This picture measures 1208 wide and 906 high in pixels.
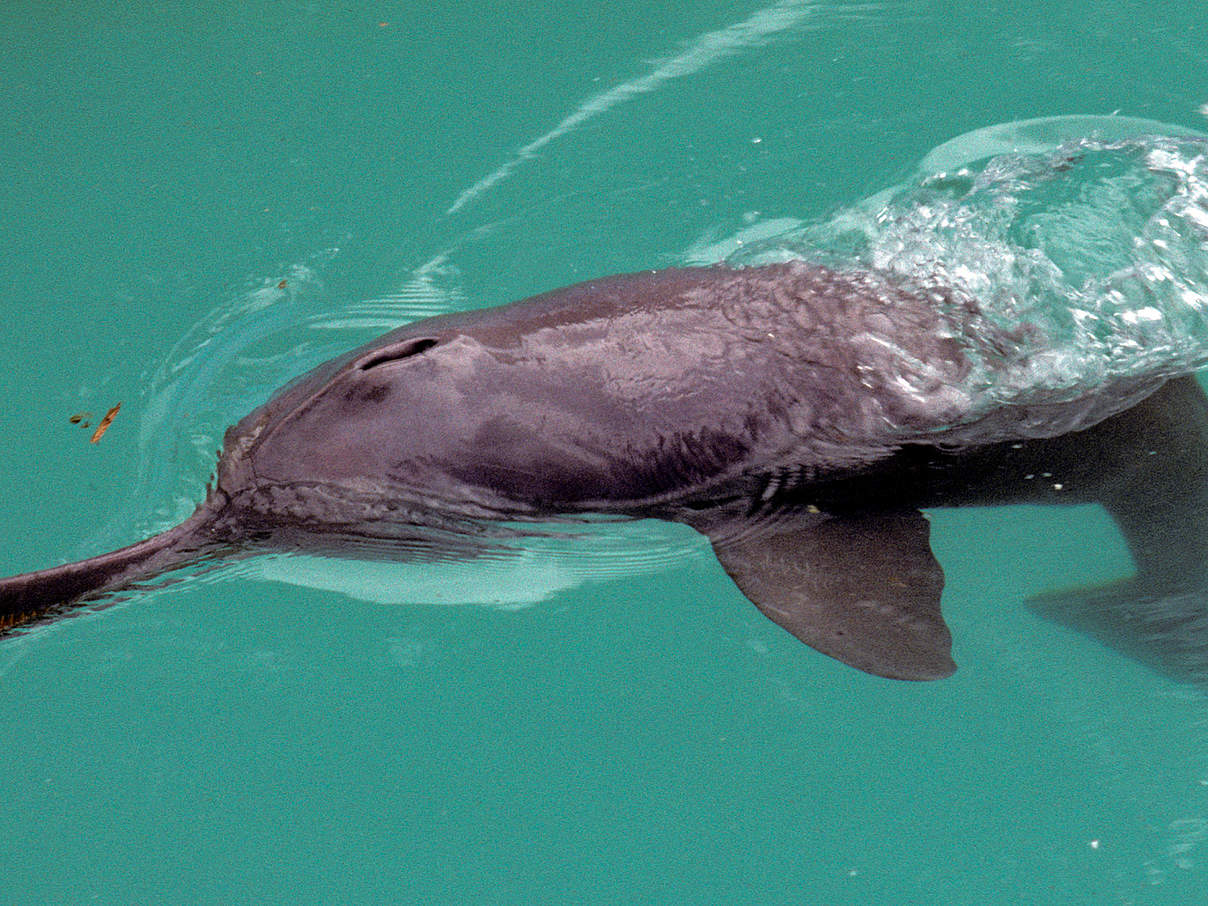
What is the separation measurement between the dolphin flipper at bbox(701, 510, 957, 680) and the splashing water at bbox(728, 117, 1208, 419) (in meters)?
0.50

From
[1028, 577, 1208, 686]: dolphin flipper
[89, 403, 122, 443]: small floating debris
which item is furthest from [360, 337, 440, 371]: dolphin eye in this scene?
[1028, 577, 1208, 686]: dolphin flipper

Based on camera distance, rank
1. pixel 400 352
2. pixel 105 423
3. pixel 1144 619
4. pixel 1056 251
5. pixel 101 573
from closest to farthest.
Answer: pixel 101 573 → pixel 400 352 → pixel 1144 619 → pixel 1056 251 → pixel 105 423

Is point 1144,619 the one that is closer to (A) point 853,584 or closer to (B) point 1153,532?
(B) point 1153,532

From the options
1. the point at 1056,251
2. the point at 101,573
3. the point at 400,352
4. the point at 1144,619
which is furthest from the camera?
the point at 1056,251

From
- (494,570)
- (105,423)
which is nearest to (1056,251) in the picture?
(494,570)

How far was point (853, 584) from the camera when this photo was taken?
3.25 m

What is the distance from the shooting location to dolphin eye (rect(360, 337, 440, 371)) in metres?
3.15

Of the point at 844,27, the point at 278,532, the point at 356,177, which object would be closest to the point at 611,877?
the point at 278,532

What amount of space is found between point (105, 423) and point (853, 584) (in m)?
2.79

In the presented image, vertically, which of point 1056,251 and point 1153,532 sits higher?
point 1056,251

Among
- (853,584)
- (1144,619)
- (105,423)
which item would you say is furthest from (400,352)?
(1144,619)

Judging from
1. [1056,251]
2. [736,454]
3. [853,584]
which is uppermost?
[1056,251]

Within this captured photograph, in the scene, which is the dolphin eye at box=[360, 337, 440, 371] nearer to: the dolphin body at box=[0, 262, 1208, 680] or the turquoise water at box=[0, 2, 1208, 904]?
the dolphin body at box=[0, 262, 1208, 680]

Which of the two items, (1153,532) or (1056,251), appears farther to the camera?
(1056,251)
